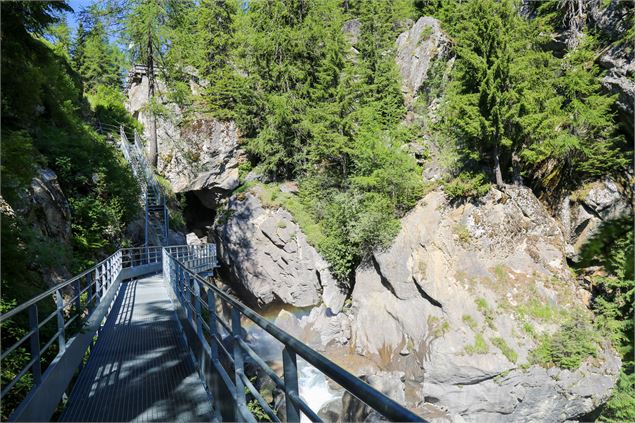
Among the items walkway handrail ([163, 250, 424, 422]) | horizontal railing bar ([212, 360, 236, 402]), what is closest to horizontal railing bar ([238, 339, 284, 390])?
walkway handrail ([163, 250, 424, 422])

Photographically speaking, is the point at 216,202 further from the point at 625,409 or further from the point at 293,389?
the point at 293,389

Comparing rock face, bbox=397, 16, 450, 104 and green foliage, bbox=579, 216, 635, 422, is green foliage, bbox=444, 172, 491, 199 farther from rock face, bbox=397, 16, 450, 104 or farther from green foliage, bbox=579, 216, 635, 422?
rock face, bbox=397, 16, 450, 104

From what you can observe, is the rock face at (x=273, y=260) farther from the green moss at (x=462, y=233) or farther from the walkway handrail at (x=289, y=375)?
the walkway handrail at (x=289, y=375)

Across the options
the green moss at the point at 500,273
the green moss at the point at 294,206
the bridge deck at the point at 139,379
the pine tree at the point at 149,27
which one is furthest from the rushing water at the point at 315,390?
the pine tree at the point at 149,27

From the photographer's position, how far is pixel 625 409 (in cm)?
1158

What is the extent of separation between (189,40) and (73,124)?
15.0 m

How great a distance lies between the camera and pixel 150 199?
20.5 metres

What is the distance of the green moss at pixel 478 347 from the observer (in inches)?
504

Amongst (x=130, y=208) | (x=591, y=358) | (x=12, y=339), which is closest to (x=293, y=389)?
(x=12, y=339)

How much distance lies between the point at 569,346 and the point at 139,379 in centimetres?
1309

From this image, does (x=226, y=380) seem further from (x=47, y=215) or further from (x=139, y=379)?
(x=47, y=215)

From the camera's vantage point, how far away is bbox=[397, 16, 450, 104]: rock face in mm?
24234

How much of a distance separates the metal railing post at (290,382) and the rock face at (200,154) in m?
22.9

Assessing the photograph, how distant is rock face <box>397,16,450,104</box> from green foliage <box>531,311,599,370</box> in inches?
631
